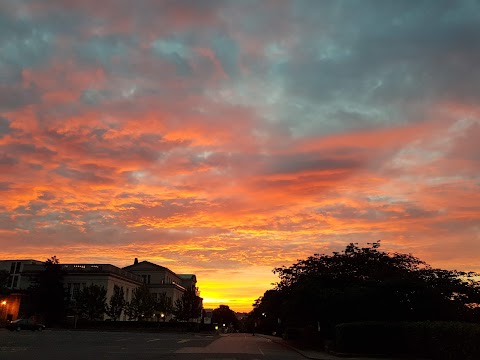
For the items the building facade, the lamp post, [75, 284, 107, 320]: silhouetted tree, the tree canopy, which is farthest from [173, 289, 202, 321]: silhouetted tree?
the tree canopy

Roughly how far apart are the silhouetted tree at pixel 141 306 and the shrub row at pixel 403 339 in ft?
216

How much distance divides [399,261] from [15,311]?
66.5m

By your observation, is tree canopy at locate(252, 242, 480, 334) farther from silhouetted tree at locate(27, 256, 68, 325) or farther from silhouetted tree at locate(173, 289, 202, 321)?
silhouetted tree at locate(173, 289, 202, 321)

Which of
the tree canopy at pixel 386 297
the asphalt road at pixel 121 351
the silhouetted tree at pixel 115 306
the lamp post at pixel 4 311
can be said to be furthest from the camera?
the silhouetted tree at pixel 115 306

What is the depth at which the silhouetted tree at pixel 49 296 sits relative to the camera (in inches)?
3105

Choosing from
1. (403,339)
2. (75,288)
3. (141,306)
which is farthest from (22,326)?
(403,339)

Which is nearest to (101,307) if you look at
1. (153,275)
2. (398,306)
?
(153,275)

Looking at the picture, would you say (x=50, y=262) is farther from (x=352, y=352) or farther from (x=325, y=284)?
(x=352, y=352)

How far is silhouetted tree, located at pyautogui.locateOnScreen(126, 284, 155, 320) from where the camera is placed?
87750 mm

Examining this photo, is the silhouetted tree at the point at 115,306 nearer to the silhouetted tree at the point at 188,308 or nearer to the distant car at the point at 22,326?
the silhouetted tree at the point at 188,308

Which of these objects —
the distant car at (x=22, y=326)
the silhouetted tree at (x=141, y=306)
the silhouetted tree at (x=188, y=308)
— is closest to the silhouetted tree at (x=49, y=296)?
the silhouetted tree at (x=141, y=306)

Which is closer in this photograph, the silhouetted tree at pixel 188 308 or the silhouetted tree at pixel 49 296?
the silhouetted tree at pixel 49 296

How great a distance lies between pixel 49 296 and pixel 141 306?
17226 mm

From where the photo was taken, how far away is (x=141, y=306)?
288 ft
